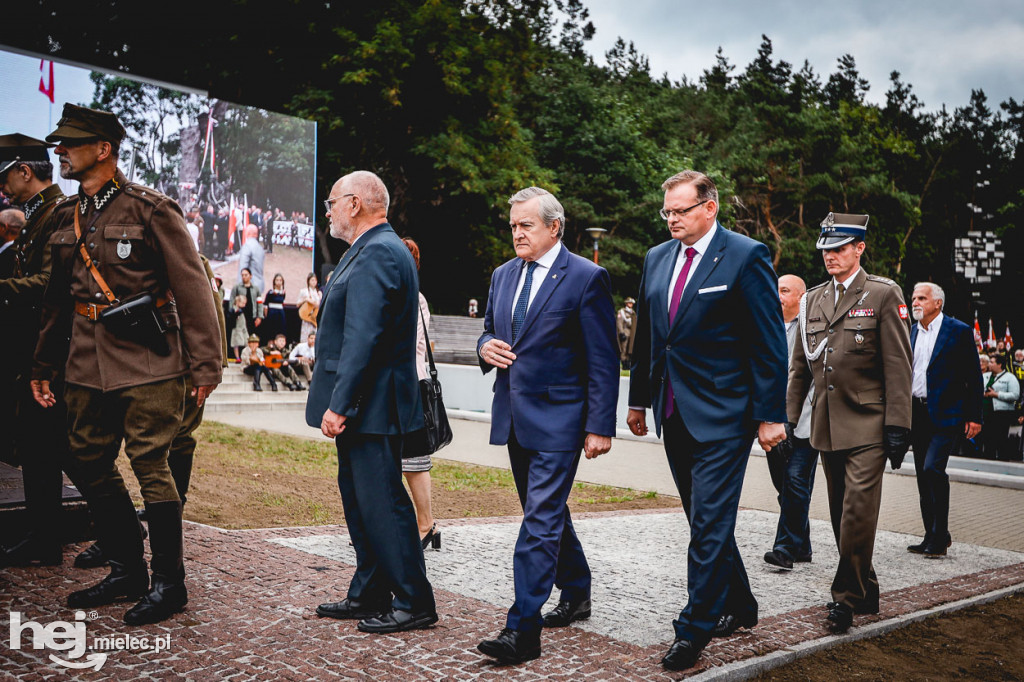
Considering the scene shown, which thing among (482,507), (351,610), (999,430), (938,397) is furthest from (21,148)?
(999,430)

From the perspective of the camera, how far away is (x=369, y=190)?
4.68 metres

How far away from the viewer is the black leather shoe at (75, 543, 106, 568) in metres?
5.32

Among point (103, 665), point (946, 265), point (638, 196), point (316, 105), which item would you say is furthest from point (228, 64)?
point (946, 265)

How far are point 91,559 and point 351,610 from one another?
175cm

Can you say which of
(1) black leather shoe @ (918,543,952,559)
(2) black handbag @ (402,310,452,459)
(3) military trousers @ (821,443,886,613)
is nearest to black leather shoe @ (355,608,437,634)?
(2) black handbag @ (402,310,452,459)

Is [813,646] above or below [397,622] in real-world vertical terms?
below

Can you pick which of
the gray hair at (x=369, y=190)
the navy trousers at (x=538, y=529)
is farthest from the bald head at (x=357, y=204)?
the navy trousers at (x=538, y=529)

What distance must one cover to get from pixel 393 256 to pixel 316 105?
27.3 m

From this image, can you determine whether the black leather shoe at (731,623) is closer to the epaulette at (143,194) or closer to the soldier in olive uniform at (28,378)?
the epaulette at (143,194)

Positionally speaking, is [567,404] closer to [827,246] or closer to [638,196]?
[827,246]

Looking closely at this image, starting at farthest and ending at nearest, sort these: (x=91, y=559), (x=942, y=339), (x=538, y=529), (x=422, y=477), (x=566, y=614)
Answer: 1. (x=942, y=339)
2. (x=422, y=477)
3. (x=91, y=559)
4. (x=566, y=614)
5. (x=538, y=529)

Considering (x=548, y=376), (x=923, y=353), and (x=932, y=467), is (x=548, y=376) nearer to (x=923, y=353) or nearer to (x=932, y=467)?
(x=932, y=467)

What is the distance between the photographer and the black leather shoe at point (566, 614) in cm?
471

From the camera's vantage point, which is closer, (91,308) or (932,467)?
(91,308)
